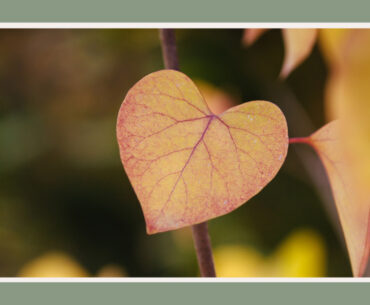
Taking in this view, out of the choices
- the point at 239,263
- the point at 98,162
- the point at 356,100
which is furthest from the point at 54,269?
the point at 356,100

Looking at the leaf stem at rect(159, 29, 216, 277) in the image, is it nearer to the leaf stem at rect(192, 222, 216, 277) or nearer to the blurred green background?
the leaf stem at rect(192, 222, 216, 277)

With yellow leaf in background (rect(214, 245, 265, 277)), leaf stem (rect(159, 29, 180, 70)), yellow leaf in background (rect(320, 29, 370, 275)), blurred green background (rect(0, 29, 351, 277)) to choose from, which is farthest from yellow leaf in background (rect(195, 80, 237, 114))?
yellow leaf in background (rect(320, 29, 370, 275))

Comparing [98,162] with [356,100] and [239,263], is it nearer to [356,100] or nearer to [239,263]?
[239,263]

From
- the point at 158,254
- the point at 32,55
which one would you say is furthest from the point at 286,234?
the point at 32,55
